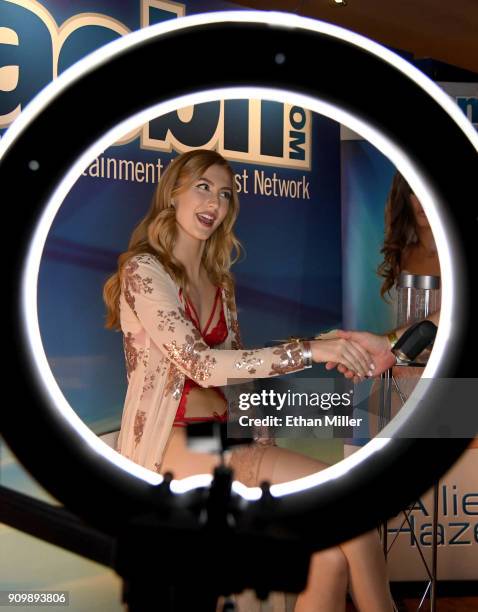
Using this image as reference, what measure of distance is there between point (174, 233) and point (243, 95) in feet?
3.74

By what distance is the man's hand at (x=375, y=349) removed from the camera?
1.57ft

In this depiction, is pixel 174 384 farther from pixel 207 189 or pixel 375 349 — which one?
pixel 375 349

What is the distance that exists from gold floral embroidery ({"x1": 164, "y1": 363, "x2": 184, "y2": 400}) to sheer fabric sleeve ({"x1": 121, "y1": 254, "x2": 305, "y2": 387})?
Answer: 0.07 m

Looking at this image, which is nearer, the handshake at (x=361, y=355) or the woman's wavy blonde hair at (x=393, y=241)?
the handshake at (x=361, y=355)

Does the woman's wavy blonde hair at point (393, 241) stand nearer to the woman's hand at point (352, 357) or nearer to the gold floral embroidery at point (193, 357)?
the gold floral embroidery at point (193, 357)

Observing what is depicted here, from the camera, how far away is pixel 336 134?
8.43ft

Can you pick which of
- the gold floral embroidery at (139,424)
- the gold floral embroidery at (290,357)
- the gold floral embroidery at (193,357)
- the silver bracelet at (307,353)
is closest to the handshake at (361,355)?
the silver bracelet at (307,353)

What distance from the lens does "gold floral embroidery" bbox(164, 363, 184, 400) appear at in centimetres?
134

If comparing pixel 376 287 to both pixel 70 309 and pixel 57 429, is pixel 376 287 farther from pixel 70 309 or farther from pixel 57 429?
pixel 57 429

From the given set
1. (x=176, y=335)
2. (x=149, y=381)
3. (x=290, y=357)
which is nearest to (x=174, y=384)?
(x=149, y=381)

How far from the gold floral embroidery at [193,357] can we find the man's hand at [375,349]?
0.56 meters

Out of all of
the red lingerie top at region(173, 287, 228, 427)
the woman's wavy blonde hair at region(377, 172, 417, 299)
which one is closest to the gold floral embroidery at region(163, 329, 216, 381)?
the red lingerie top at region(173, 287, 228, 427)

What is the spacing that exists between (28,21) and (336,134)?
3.50 feet

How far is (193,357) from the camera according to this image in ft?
3.67
